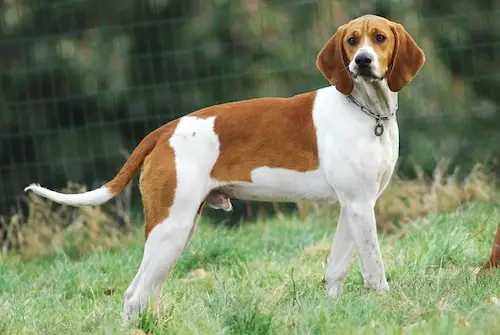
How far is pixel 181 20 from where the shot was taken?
952 cm

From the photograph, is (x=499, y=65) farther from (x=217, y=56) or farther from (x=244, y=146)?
(x=244, y=146)

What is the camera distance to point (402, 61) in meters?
5.09

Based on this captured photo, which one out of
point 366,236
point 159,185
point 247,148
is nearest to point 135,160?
point 159,185

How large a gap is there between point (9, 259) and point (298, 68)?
118 inches

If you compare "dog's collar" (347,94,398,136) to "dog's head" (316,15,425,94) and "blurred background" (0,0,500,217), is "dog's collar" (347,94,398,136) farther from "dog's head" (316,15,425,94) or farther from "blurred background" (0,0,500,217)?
"blurred background" (0,0,500,217)

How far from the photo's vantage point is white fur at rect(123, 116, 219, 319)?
200 inches

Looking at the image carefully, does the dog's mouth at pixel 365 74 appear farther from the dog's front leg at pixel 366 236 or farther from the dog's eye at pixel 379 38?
the dog's front leg at pixel 366 236

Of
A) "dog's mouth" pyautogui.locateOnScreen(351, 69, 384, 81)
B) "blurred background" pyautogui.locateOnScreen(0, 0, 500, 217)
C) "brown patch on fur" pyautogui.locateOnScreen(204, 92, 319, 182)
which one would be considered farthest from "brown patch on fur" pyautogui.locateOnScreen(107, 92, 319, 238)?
"blurred background" pyautogui.locateOnScreen(0, 0, 500, 217)

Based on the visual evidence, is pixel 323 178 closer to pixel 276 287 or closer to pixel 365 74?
pixel 365 74

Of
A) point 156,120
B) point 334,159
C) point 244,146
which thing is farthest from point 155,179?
point 156,120

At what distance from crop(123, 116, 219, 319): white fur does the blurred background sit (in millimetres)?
3946

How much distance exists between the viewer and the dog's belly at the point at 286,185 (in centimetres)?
518

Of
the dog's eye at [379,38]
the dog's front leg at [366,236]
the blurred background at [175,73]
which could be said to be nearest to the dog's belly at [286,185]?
the dog's front leg at [366,236]

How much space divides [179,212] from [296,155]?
2.01 feet
